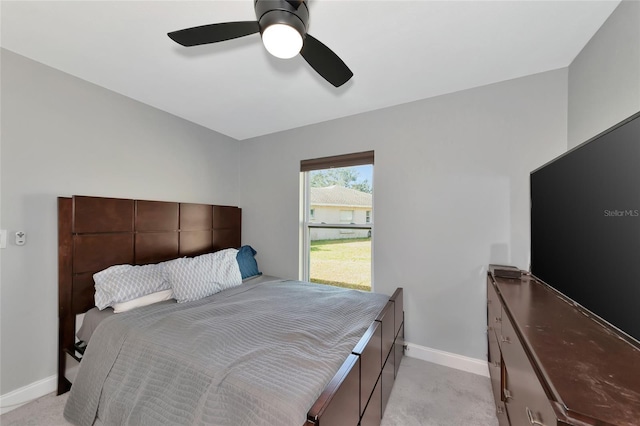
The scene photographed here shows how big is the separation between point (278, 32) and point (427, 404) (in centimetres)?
252

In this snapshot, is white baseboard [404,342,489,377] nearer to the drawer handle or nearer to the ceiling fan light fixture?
the drawer handle

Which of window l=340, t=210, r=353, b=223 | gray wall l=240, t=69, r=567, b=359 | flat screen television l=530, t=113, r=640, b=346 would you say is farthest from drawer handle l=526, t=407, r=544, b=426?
window l=340, t=210, r=353, b=223

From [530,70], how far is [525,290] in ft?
5.65

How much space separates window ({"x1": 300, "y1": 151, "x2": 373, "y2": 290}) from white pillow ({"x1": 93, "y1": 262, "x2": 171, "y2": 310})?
62.8 inches

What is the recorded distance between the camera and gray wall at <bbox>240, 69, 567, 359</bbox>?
6.65 ft

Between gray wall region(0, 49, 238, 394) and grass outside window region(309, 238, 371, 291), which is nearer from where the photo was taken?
gray wall region(0, 49, 238, 394)

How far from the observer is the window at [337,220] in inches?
111

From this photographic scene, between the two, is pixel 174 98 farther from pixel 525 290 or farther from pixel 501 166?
pixel 525 290

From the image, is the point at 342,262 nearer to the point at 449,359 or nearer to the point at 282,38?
the point at 449,359

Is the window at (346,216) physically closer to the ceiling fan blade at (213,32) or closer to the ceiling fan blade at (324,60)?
the ceiling fan blade at (324,60)

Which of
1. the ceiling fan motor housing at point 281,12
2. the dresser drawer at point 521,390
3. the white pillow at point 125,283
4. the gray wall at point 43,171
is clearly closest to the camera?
the dresser drawer at point 521,390

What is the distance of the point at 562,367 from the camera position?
781mm

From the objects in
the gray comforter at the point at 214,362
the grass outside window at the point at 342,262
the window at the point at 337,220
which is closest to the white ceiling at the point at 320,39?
the window at the point at 337,220

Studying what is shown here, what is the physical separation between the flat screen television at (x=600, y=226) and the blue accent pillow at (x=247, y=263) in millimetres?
2774
